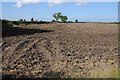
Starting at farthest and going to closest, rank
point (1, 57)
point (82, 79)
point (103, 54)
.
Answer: point (103, 54), point (1, 57), point (82, 79)

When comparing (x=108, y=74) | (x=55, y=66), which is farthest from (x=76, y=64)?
(x=108, y=74)

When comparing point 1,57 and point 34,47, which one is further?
point 34,47

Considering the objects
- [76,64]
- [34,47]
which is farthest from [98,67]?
[34,47]

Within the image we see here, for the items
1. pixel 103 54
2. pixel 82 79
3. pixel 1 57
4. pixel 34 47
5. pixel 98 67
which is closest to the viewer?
pixel 82 79

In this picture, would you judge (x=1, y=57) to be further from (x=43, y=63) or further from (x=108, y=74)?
(x=108, y=74)

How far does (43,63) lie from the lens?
38.0 ft

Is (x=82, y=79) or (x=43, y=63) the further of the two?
(x=43, y=63)

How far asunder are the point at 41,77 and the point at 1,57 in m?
3.45

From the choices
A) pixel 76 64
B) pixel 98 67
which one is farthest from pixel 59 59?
pixel 98 67

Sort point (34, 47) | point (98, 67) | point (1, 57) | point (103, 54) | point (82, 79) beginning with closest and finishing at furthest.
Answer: point (82, 79), point (98, 67), point (1, 57), point (103, 54), point (34, 47)

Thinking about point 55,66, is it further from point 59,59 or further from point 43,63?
point 59,59

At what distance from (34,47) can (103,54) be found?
3322mm

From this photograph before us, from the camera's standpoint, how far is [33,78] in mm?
9305

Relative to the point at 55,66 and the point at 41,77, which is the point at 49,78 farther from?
the point at 55,66
